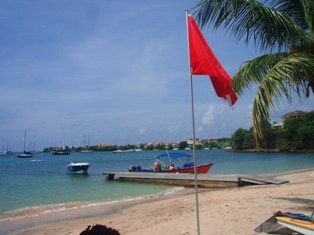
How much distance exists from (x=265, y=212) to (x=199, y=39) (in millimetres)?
5190

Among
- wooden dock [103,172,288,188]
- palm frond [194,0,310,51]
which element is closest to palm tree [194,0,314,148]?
palm frond [194,0,310,51]

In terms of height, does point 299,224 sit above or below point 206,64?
below

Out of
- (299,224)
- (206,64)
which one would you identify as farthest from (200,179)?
(206,64)

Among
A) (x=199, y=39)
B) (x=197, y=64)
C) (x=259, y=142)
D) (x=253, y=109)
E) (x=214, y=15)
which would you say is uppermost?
(x=214, y=15)

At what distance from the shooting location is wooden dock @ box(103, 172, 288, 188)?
1783 centimetres

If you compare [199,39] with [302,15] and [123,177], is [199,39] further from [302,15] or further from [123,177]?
[123,177]

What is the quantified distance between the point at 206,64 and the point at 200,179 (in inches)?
611

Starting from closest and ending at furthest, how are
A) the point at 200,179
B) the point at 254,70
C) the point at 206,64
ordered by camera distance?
1. the point at 206,64
2. the point at 254,70
3. the point at 200,179

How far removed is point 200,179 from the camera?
20.3 m

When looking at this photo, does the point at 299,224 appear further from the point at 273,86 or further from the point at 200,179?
the point at 200,179

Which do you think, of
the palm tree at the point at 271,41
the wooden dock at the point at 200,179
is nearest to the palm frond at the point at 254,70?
the palm tree at the point at 271,41

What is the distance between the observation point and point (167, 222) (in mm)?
9039

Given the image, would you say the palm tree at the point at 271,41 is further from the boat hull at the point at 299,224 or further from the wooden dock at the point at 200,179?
the wooden dock at the point at 200,179

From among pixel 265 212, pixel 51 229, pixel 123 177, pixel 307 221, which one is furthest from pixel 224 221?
pixel 123 177
